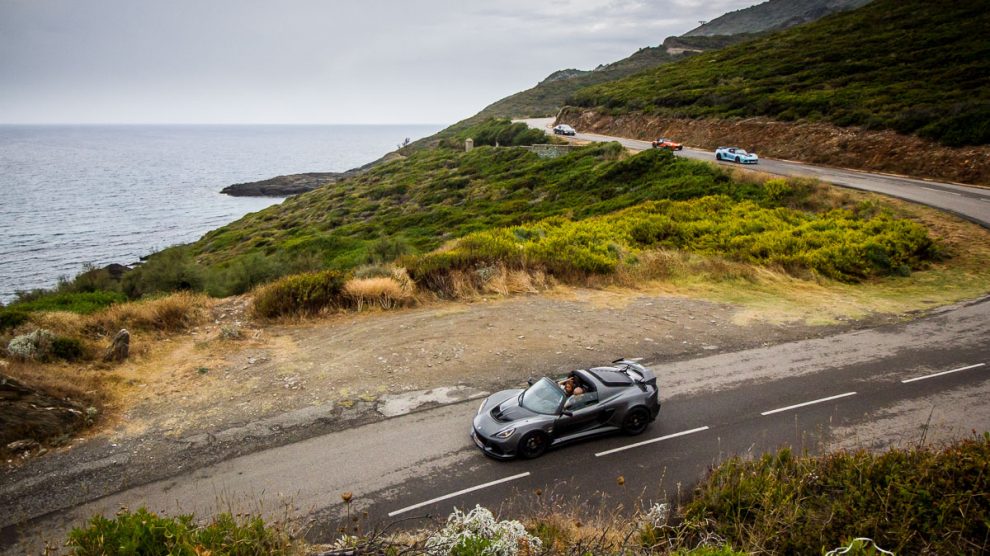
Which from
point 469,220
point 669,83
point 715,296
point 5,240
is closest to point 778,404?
point 715,296

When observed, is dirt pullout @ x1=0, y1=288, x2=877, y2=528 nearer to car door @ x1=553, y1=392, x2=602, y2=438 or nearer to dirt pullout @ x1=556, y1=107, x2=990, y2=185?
car door @ x1=553, y1=392, x2=602, y2=438

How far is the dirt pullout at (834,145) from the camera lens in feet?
91.8

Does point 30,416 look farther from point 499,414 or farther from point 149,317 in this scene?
point 499,414

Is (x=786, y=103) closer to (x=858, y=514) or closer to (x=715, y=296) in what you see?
(x=715, y=296)

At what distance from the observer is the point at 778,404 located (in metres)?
10.0

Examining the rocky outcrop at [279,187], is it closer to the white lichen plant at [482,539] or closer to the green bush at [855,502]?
the white lichen plant at [482,539]

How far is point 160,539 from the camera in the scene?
17.7 ft

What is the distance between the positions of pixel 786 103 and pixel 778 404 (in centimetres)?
3968

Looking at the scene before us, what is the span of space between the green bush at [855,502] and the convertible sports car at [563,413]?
2158 mm

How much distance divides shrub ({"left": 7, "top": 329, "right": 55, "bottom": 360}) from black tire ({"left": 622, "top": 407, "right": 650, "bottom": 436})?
12.1 m

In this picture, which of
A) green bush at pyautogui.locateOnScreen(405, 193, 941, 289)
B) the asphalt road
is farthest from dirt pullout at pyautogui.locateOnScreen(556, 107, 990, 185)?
the asphalt road

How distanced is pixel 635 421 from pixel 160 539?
22.7 ft

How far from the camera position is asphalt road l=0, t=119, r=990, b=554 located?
7.58 m

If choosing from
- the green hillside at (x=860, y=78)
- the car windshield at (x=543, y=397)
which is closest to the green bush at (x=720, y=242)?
the car windshield at (x=543, y=397)
